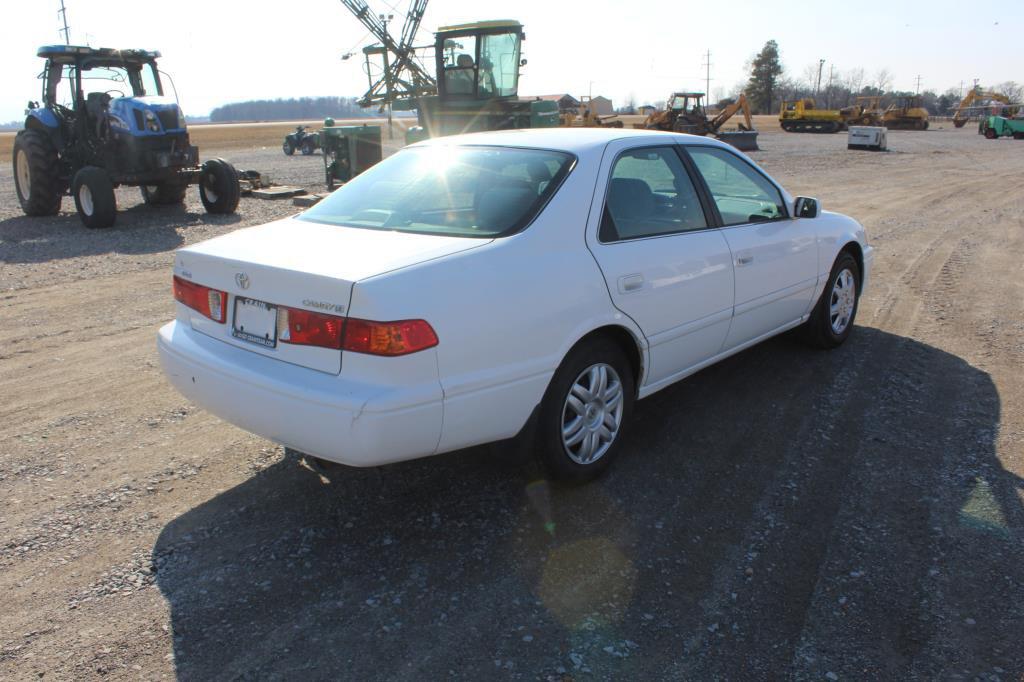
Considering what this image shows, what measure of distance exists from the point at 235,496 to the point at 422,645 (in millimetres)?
1467

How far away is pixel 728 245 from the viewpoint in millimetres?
4445

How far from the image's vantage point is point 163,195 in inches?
548

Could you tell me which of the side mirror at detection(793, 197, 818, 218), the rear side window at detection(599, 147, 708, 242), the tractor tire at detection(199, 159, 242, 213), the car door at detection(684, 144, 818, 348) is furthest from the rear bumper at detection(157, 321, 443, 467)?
the tractor tire at detection(199, 159, 242, 213)

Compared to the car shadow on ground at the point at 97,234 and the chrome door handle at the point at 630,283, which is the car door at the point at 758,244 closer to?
the chrome door handle at the point at 630,283

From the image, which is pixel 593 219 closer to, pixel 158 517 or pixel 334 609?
pixel 334 609

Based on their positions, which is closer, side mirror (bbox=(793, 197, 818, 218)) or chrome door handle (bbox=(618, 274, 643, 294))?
chrome door handle (bbox=(618, 274, 643, 294))

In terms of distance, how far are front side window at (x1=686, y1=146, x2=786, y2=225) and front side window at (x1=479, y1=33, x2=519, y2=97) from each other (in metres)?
12.9

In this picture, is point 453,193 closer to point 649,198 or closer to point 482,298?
point 482,298

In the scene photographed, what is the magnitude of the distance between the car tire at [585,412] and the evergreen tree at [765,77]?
103693 mm

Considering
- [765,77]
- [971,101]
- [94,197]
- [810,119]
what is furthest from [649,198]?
[765,77]

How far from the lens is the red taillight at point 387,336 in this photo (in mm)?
2871

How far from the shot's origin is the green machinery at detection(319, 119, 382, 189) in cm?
1602

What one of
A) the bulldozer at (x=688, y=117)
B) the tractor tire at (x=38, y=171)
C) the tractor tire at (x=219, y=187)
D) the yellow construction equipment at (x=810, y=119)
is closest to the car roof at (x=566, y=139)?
the tractor tire at (x=219, y=187)

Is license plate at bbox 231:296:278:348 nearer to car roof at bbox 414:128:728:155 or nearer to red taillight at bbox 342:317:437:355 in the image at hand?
red taillight at bbox 342:317:437:355
